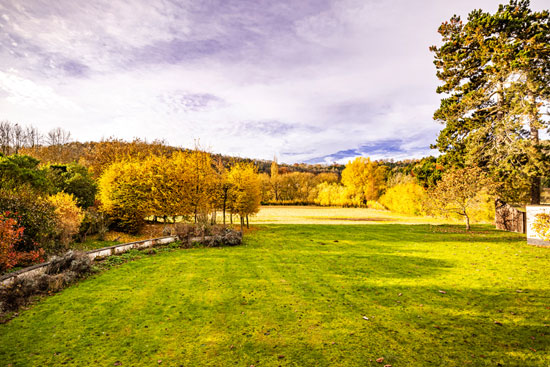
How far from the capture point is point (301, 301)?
23.1ft

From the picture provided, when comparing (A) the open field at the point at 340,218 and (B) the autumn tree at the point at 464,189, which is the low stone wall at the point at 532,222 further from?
(A) the open field at the point at 340,218

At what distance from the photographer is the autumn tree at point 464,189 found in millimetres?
19250

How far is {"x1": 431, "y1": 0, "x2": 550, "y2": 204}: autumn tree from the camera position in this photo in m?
17.1

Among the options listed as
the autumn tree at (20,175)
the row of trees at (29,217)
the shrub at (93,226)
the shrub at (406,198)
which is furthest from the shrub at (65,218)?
the shrub at (406,198)

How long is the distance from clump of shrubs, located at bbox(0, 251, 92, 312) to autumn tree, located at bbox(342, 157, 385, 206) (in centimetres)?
5648

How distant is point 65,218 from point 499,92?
3067cm

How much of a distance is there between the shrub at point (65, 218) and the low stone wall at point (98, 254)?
111 inches

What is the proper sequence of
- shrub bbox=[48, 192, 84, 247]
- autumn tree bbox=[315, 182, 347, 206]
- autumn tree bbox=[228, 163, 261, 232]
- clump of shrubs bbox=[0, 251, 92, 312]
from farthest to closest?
1. autumn tree bbox=[315, 182, 347, 206]
2. autumn tree bbox=[228, 163, 261, 232]
3. shrub bbox=[48, 192, 84, 247]
4. clump of shrubs bbox=[0, 251, 92, 312]

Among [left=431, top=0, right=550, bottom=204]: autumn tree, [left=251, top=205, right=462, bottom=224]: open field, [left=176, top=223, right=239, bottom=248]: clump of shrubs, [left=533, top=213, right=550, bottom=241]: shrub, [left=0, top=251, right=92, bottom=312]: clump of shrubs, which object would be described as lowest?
[left=251, top=205, right=462, bottom=224]: open field

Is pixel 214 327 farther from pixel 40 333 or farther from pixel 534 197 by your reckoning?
pixel 534 197

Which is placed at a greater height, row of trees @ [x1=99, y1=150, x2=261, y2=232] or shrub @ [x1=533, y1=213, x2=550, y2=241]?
row of trees @ [x1=99, y1=150, x2=261, y2=232]

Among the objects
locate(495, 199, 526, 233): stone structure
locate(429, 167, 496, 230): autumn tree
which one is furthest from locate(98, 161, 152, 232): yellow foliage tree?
locate(495, 199, 526, 233): stone structure

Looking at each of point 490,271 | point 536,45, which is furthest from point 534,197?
point 490,271

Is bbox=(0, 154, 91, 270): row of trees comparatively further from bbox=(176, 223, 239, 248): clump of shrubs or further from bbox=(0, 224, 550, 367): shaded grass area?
bbox=(176, 223, 239, 248): clump of shrubs
